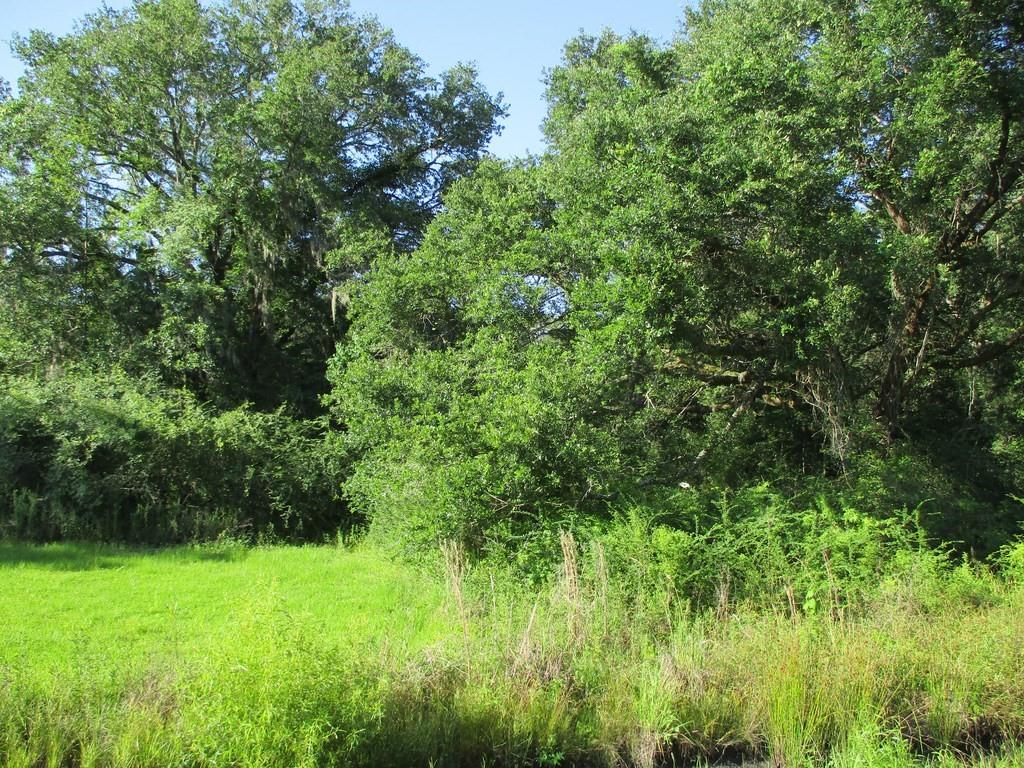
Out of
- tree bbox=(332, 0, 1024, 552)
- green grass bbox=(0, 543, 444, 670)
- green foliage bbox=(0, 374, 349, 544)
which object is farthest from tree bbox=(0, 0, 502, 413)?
green grass bbox=(0, 543, 444, 670)

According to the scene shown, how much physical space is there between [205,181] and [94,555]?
12.2 meters

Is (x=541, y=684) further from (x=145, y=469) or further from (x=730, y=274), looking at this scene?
(x=145, y=469)

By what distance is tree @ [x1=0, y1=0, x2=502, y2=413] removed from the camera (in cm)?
1812

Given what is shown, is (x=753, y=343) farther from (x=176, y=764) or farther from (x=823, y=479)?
(x=176, y=764)

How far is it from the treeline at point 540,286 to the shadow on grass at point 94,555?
113 centimetres

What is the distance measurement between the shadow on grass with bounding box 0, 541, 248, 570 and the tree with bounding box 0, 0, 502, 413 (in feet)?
22.4

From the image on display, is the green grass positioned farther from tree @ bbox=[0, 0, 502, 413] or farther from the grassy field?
tree @ bbox=[0, 0, 502, 413]

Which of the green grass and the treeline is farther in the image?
the treeline

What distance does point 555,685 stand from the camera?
5691 millimetres

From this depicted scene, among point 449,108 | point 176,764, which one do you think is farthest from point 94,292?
point 176,764

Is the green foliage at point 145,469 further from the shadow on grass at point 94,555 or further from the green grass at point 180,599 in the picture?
the green grass at point 180,599

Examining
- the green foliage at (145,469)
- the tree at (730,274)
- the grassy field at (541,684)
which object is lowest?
the grassy field at (541,684)

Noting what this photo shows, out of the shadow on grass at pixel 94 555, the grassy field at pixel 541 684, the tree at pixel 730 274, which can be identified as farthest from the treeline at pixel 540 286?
the grassy field at pixel 541 684

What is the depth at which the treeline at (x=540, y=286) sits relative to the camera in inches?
397
